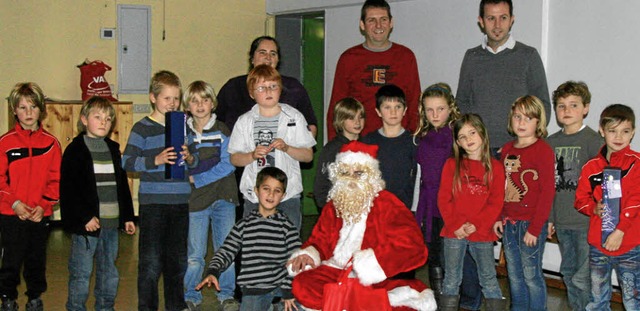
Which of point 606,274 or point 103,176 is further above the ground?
point 103,176

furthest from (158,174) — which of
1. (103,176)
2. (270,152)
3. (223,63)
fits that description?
(223,63)

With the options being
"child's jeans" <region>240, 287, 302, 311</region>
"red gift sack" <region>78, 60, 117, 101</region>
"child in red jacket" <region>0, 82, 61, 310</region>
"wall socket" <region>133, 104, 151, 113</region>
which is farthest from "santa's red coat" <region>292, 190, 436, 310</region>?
"wall socket" <region>133, 104, 151, 113</region>

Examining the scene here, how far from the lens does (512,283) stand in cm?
477

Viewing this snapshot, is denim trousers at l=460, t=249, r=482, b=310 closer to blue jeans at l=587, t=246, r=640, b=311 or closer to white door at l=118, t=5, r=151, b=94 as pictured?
blue jeans at l=587, t=246, r=640, b=311

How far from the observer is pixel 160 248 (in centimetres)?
478

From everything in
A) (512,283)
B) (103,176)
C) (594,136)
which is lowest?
(512,283)

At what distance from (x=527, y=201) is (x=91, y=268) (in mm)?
2523

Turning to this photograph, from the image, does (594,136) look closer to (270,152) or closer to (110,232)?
(270,152)

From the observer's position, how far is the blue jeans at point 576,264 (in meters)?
4.70

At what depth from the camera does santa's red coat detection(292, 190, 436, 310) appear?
411 centimetres

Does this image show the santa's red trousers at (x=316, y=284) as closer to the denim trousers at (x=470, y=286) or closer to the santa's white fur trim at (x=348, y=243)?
the santa's white fur trim at (x=348, y=243)

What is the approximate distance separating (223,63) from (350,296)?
5.64 m

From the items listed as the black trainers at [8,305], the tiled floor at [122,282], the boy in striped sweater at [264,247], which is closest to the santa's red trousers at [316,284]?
the boy in striped sweater at [264,247]

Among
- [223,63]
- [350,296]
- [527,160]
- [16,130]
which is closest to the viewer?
[350,296]
